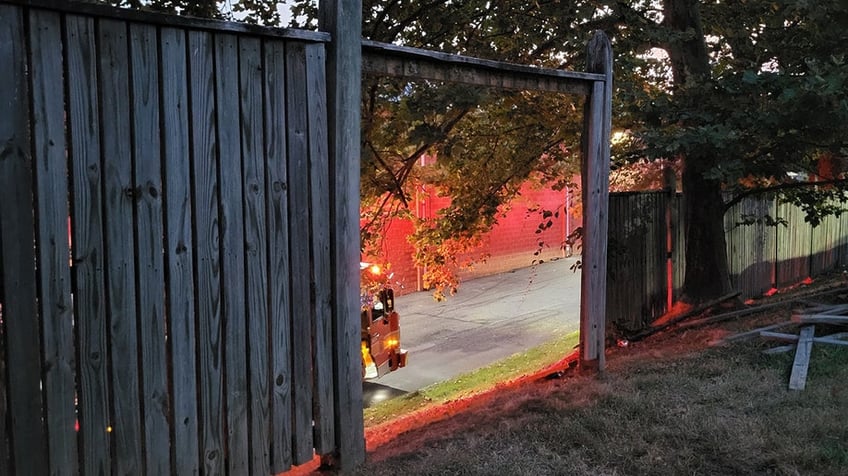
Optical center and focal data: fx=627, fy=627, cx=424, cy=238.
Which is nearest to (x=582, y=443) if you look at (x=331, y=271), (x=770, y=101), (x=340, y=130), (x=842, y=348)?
(x=331, y=271)

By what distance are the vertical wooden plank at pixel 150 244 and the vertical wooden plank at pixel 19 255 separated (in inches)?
14.8

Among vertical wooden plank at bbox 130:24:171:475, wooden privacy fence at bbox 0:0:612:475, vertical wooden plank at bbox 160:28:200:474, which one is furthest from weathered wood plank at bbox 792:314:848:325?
vertical wooden plank at bbox 130:24:171:475

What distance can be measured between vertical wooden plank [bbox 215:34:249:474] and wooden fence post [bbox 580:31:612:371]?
2919 mm

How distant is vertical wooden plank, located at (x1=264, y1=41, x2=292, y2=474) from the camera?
2961 mm

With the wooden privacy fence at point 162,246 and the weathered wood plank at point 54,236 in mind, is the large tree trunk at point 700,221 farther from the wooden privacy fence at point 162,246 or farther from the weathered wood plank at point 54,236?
the weathered wood plank at point 54,236

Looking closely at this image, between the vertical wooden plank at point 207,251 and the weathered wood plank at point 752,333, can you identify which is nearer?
the vertical wooden plank at point 207,251

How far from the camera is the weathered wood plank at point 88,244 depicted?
2.37m

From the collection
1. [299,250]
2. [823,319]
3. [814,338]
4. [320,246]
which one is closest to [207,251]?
[299,250]

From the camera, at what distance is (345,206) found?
10.7 ft

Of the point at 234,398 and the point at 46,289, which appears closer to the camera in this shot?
the point at 46,289

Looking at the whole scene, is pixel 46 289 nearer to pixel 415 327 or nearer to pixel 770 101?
pixel 770 101

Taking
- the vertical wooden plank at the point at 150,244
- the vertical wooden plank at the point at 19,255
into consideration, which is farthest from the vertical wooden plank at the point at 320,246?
the vertical wooden plank at the point at 19,255

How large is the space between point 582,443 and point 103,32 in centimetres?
318

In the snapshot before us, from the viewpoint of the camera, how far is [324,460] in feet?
11.0
